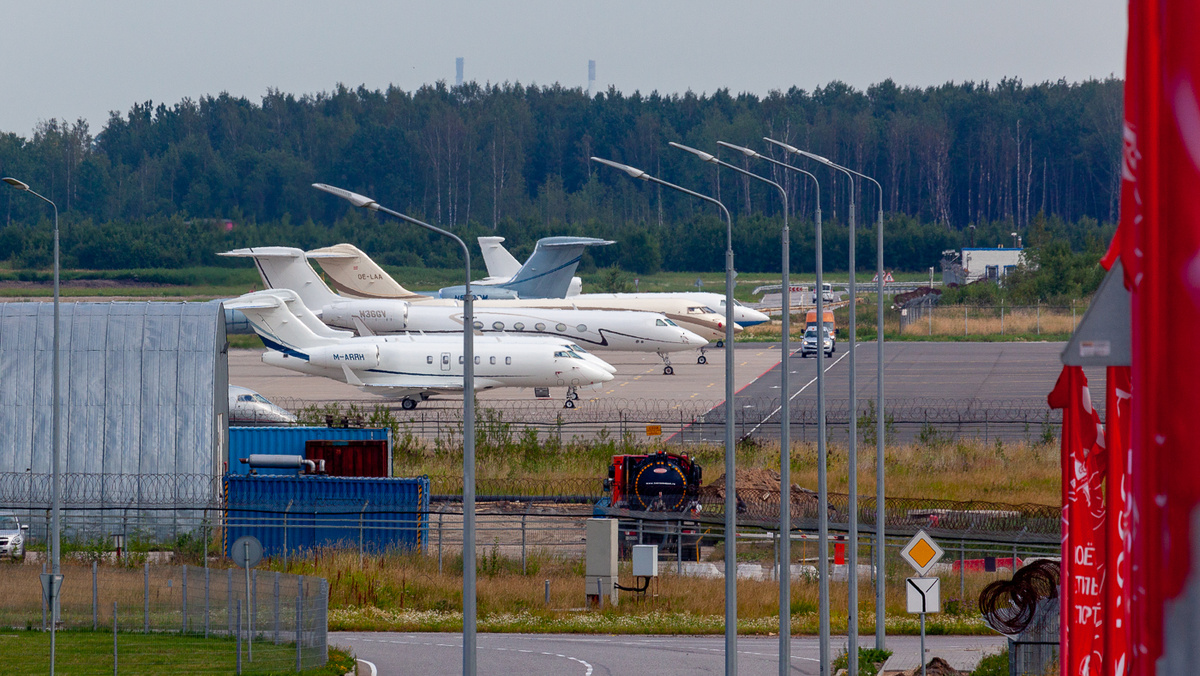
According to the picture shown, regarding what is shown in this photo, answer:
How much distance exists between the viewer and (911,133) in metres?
157

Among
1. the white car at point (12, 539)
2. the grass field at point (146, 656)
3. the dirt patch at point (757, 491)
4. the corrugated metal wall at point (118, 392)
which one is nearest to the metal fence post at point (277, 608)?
the grass field at point (146, 656)

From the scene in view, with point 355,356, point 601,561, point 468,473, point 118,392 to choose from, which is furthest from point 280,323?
point 468,473

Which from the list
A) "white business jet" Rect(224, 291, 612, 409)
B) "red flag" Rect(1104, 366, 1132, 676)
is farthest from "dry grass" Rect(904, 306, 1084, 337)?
"red flag" Rect(1104, 366, 1132, 676)

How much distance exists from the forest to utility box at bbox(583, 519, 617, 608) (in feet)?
258

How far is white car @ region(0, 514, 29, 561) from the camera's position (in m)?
32.4

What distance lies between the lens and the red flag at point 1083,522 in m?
9.68

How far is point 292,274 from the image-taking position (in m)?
69.2

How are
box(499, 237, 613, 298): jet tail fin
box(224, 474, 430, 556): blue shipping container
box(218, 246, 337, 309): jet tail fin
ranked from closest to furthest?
box(224, 474, 430, 556): blue shipping container → box(218, 246, 337, 309): jet tail fin → box(499, 237, 613, 298): jet tail fin

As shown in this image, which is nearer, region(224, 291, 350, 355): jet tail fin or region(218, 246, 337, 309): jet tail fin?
region(224, 291, 350, 355): jet tail fin

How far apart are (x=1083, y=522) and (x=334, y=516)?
2637 cm

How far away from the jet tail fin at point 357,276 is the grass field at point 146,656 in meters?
48.8

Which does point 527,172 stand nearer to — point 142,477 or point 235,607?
point 142,477

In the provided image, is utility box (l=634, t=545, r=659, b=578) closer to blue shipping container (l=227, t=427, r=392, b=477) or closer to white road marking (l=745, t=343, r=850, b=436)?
blue shipping container (l=227, t=427, r=392, b=477)

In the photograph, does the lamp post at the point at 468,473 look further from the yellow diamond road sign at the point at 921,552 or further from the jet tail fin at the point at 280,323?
the jet tail fin at the point at 280,323
